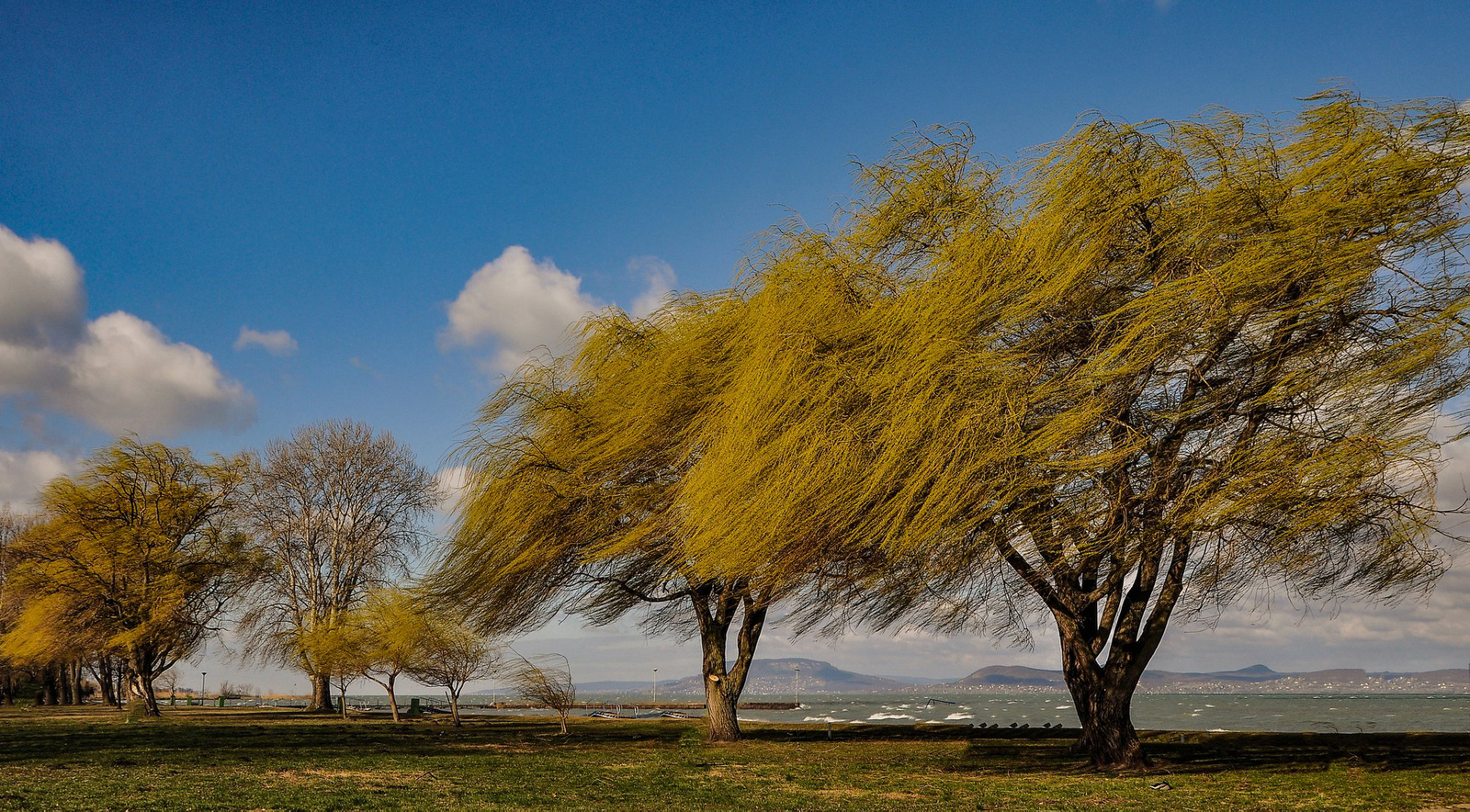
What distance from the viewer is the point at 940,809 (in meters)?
10.7

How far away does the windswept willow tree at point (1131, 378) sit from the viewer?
1052 centimetres

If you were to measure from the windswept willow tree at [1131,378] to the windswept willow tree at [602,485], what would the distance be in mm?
3315

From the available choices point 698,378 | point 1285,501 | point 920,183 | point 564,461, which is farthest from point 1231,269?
point 564,461

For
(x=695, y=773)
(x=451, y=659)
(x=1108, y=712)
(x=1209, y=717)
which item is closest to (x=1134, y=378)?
(x=1108, y=712)

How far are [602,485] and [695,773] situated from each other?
18.2ft

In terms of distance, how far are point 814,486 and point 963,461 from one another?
1867mm

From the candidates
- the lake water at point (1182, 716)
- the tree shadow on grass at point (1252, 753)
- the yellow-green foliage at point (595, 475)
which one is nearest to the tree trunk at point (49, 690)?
the lake water at point (1182, 716)

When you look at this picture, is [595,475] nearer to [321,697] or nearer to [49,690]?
[321,697]

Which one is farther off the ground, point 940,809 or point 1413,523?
point 1413,523

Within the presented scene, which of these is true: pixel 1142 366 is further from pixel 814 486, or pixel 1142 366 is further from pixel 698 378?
pixel 698 378

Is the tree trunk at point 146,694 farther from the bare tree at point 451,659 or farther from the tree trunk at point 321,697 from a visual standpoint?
the bare tree at point 451,659

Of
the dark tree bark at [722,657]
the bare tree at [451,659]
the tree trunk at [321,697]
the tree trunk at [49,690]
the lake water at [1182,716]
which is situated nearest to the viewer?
the dark tree bark at [722,657]

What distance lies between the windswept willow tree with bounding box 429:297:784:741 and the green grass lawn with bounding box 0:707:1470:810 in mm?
3076

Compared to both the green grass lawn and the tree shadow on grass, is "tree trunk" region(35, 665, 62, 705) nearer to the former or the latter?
the green grass lawn
